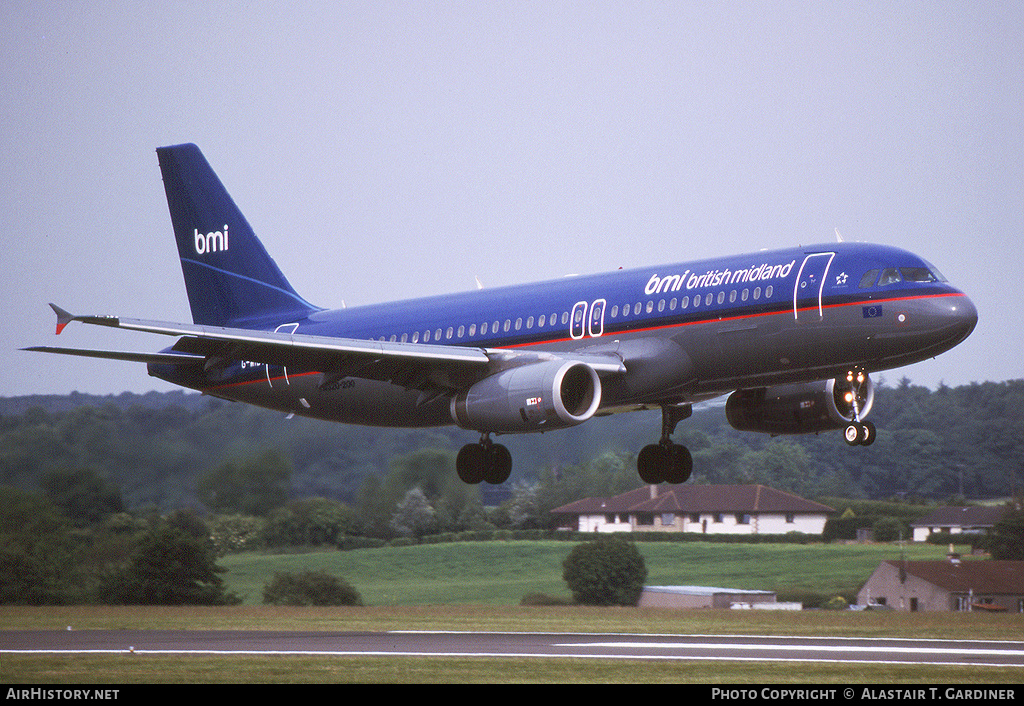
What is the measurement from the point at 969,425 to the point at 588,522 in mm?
23734

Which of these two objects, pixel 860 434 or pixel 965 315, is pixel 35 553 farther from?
pixel 965 315

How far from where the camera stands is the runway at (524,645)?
3416cm

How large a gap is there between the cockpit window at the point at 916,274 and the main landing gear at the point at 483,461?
1138cm

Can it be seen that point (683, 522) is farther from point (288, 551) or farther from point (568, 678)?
point (568, 678)

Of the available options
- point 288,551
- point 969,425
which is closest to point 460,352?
point 288,551

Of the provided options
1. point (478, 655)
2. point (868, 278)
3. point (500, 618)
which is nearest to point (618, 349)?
point (868, 278)

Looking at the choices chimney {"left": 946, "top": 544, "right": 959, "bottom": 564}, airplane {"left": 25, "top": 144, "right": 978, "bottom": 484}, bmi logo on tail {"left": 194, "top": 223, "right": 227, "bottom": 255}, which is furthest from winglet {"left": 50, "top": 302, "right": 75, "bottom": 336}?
chimney {"left": 946, "top": 544, "right": 959, "bottom": 564}

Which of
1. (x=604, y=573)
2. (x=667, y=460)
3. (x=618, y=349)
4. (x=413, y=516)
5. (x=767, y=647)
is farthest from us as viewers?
(x=604, y=573)

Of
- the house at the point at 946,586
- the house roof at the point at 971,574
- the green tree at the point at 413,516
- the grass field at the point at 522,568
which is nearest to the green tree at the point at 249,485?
the grass field at the point at 522,568

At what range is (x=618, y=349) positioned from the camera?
32.8m

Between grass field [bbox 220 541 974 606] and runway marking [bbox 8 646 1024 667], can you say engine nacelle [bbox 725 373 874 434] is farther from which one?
grass field [bbox 220 541 974 606]

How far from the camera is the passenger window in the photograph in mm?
29984

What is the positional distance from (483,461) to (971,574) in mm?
36924

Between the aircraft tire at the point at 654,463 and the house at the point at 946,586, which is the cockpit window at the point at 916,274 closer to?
the aircraft tire at the point at 654,463
